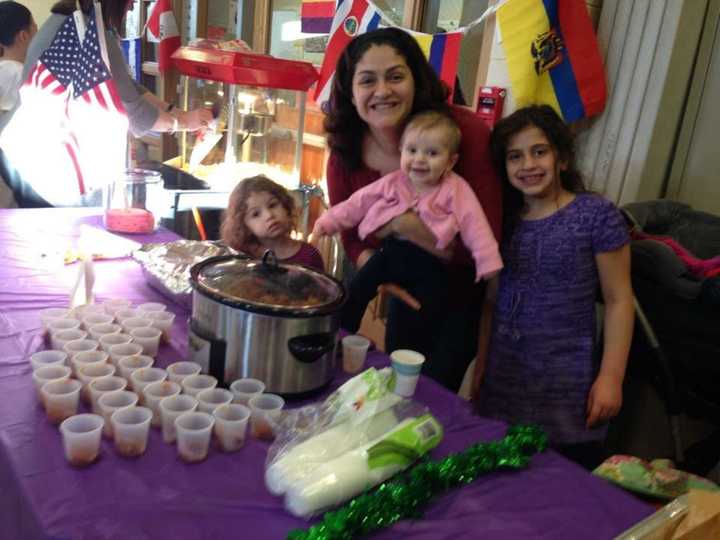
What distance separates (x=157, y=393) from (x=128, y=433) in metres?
0.14

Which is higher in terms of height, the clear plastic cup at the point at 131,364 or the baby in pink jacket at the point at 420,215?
the baby in pink jacket at the point at 420,215

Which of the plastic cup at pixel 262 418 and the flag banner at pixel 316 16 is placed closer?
the plastic cup at pixel 262 418

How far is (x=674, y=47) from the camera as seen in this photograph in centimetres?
240

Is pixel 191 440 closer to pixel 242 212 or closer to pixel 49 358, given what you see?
pixel 49 358

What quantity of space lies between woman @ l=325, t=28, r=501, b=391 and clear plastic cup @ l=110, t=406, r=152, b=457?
3.05 ft

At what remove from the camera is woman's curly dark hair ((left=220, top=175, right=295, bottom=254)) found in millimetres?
2080

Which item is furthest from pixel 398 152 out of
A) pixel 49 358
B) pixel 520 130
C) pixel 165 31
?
pixel 165 31

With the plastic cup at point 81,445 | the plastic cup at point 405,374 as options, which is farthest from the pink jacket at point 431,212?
the plastic cup at point 81,445

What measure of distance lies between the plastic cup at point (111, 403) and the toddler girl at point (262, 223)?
938 mm

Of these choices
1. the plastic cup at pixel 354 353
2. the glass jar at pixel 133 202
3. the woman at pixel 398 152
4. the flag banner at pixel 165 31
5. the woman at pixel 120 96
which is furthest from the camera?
the flag banner at pixel 165 31

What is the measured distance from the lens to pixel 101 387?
115 cm

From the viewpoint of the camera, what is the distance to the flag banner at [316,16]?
371 centimetres

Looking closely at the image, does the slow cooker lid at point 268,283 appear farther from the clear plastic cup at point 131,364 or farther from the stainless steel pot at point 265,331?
the clear plastic cup at point 131,364

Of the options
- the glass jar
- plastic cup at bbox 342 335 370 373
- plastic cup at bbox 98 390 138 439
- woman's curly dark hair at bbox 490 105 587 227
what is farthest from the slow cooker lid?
the glass jar
